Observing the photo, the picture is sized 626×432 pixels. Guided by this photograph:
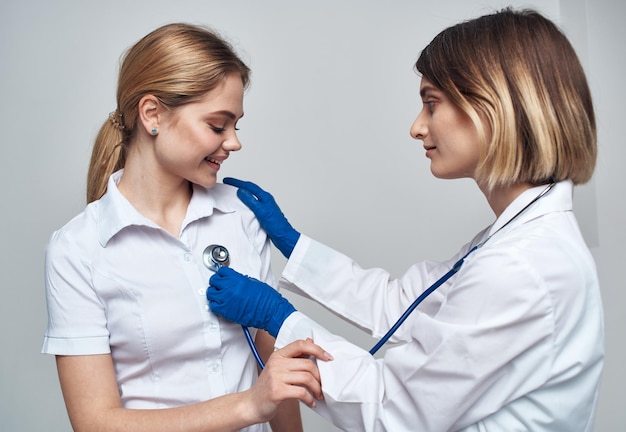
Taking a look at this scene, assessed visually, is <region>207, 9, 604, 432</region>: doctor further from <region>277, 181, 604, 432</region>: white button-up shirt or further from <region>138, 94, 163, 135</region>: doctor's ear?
<region>138, 94, 163, 135</region>: doctor's ear

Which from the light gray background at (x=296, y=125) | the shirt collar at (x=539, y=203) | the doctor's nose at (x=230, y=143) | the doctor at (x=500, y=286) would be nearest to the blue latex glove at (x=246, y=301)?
the doctor at (x=500, y=286)

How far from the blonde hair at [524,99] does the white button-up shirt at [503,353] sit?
0.08m

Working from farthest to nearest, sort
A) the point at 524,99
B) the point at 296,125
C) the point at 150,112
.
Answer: the point at 296,125
the point at 150,112
the point at 524,99

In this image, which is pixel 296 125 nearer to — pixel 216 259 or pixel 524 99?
pixel 216 259

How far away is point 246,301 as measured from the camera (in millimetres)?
1377

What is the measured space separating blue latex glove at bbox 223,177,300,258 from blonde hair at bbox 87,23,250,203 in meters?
0.33

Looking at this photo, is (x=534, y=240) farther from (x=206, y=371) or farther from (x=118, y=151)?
(x=118, y=151)

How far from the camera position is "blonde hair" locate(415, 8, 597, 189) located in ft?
4.21

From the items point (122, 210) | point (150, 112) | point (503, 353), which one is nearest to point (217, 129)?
point (150, 112)

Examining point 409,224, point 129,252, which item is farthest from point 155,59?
point 409,224

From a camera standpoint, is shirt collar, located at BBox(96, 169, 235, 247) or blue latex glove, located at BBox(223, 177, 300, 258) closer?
shirt collar, located at BBox(96, 169, 235, 247)

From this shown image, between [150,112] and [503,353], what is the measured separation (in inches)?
33.4

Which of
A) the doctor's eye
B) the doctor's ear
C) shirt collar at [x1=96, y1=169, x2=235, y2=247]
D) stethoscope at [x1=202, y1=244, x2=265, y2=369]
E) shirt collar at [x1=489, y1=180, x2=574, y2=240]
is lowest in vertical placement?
stethoscope at [x1=202, y1=244, x2=265, y2=369]

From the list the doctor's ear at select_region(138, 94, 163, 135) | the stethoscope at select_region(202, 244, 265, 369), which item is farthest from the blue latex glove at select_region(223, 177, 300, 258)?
the doctor's ear at select_region(138, 94, 163, 135)
